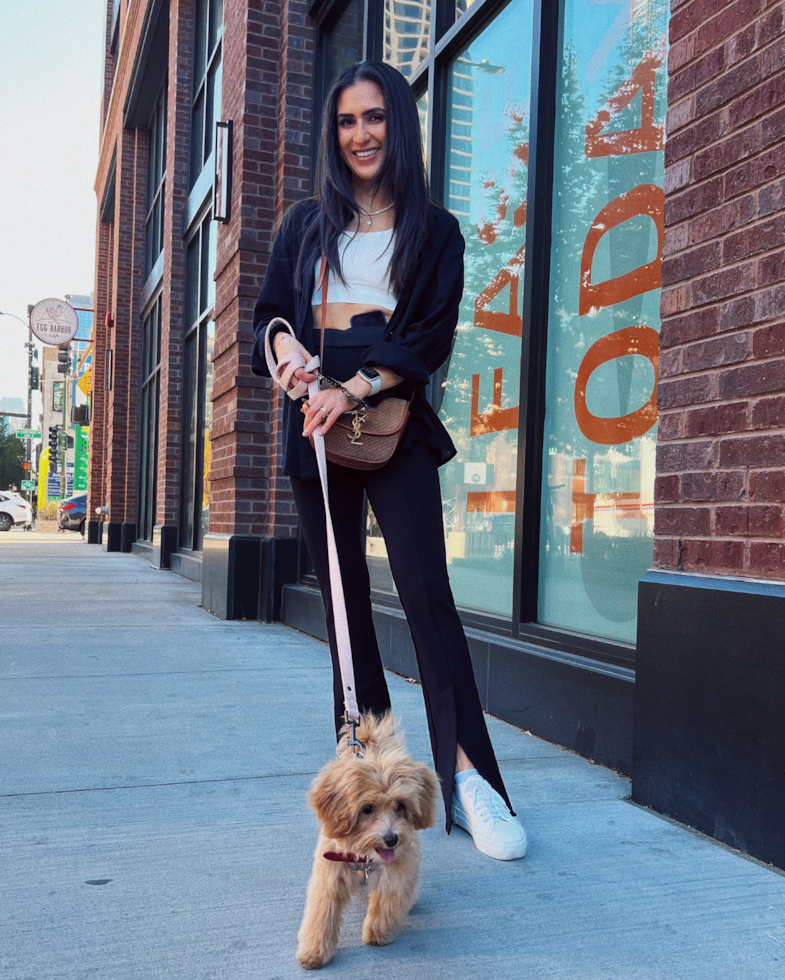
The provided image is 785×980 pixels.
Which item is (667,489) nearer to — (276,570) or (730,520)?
(730,520)

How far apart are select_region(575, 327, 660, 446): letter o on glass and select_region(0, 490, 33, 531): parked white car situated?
3470 cm

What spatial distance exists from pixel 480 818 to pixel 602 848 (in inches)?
14.8

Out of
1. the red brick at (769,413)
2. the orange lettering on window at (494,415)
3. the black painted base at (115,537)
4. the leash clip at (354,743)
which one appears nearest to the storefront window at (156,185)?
the black painted base at (115,537)

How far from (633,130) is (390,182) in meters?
1.66

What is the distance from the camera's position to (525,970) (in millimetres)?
1814

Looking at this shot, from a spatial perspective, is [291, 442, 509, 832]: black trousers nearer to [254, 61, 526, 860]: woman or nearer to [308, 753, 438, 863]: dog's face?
[254, 61, 526, 860]: woman

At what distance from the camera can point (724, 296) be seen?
2.54 metres

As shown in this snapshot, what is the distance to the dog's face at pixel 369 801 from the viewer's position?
5.39 feet

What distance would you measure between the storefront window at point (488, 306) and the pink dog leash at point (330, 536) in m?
2.20

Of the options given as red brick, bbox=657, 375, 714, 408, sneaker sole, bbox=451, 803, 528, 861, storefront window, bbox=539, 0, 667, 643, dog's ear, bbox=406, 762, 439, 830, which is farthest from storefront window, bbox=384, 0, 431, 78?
dog's ear, bbox=406, 762, 439, 830

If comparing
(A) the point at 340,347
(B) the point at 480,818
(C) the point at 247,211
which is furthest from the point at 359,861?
(C) the point at 247,211

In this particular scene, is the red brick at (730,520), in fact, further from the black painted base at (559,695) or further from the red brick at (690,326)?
the black painted base at (559,695)

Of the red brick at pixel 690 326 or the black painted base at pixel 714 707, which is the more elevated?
the red brick at pixel 690 326

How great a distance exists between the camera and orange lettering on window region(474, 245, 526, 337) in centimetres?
450
